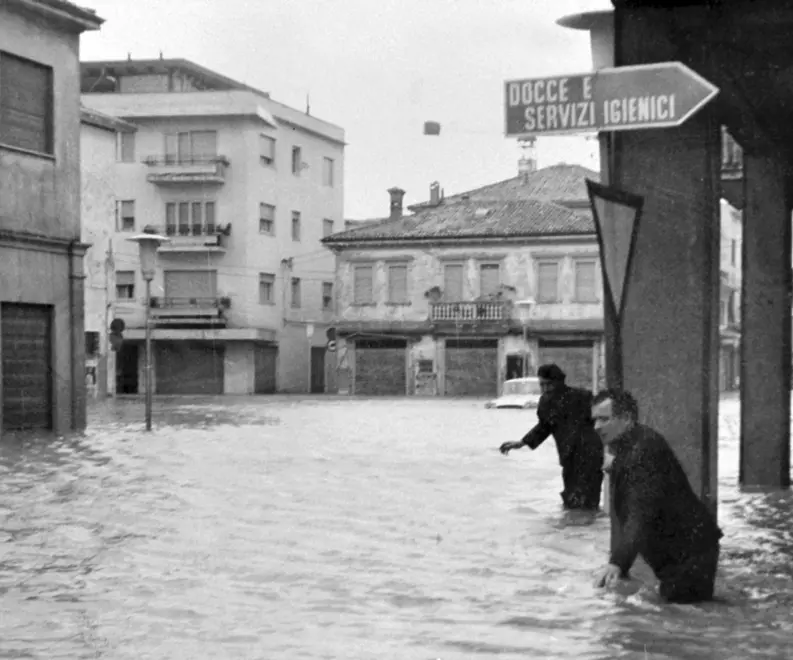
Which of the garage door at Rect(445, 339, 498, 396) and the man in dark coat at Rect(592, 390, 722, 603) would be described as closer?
the man in dark coat at Rect(592, 390, 722, 603)

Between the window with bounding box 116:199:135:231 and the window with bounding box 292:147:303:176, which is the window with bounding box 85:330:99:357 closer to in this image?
the window with bounding box 116:199:135:231

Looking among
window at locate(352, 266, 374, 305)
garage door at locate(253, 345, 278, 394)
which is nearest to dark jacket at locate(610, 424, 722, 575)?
window at locate(352, 266, 374, 305)

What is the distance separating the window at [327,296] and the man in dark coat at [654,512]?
187 feet

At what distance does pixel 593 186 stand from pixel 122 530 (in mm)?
4899

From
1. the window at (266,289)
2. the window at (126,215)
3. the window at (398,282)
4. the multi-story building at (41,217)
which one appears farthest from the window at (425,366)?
the multi-story building at (41,217)

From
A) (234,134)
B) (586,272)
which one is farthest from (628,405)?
(234,134)

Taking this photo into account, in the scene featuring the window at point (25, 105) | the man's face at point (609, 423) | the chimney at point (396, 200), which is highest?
the chimney at point (396, 200)

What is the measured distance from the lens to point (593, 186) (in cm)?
821

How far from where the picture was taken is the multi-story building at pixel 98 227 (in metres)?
35.0

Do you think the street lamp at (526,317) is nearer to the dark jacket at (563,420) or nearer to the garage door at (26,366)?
the garage door at (26,366)

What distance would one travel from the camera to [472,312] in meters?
56.5

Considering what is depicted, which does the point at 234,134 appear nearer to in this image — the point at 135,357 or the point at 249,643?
the point at 135,357

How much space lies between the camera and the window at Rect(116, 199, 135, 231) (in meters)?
60.9

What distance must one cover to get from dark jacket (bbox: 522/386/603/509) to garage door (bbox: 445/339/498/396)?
146 ft
